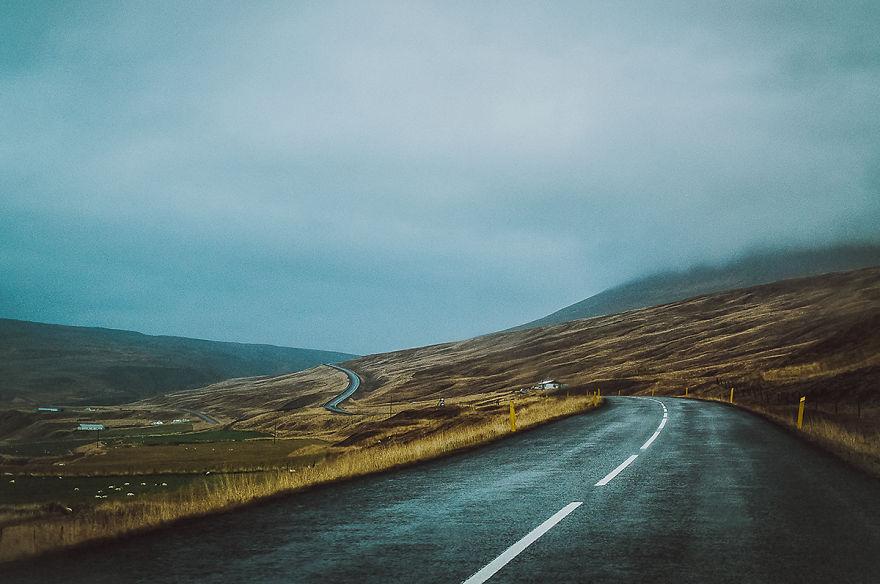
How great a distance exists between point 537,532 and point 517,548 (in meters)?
0.90

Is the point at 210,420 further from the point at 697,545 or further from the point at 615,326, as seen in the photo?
the point at 697,545

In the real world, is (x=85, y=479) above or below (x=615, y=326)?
below

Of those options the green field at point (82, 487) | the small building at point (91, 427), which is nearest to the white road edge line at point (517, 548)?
the green field at point (82, 487)

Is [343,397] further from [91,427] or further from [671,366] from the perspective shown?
[671,366]

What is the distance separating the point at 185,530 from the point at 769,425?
23.7 m

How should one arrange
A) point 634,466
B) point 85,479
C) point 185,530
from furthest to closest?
point 85,479, point 634,466, point 185,530

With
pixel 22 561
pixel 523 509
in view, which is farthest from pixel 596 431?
pixel 22 561

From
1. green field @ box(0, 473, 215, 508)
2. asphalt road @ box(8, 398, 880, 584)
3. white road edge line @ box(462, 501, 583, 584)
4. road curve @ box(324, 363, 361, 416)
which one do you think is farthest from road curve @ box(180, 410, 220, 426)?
white road edge line @ box(462, 501, 583, 584)

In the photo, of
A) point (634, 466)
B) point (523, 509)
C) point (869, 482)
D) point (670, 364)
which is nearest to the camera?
point (523, 509)

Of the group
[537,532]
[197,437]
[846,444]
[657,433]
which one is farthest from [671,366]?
[537,532]

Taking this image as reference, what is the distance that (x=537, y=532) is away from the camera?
820 centimetres

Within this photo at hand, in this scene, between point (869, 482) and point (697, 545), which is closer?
point (697, 545)

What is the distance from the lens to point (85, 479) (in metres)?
78.9

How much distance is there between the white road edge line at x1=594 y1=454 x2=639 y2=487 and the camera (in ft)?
40.3
